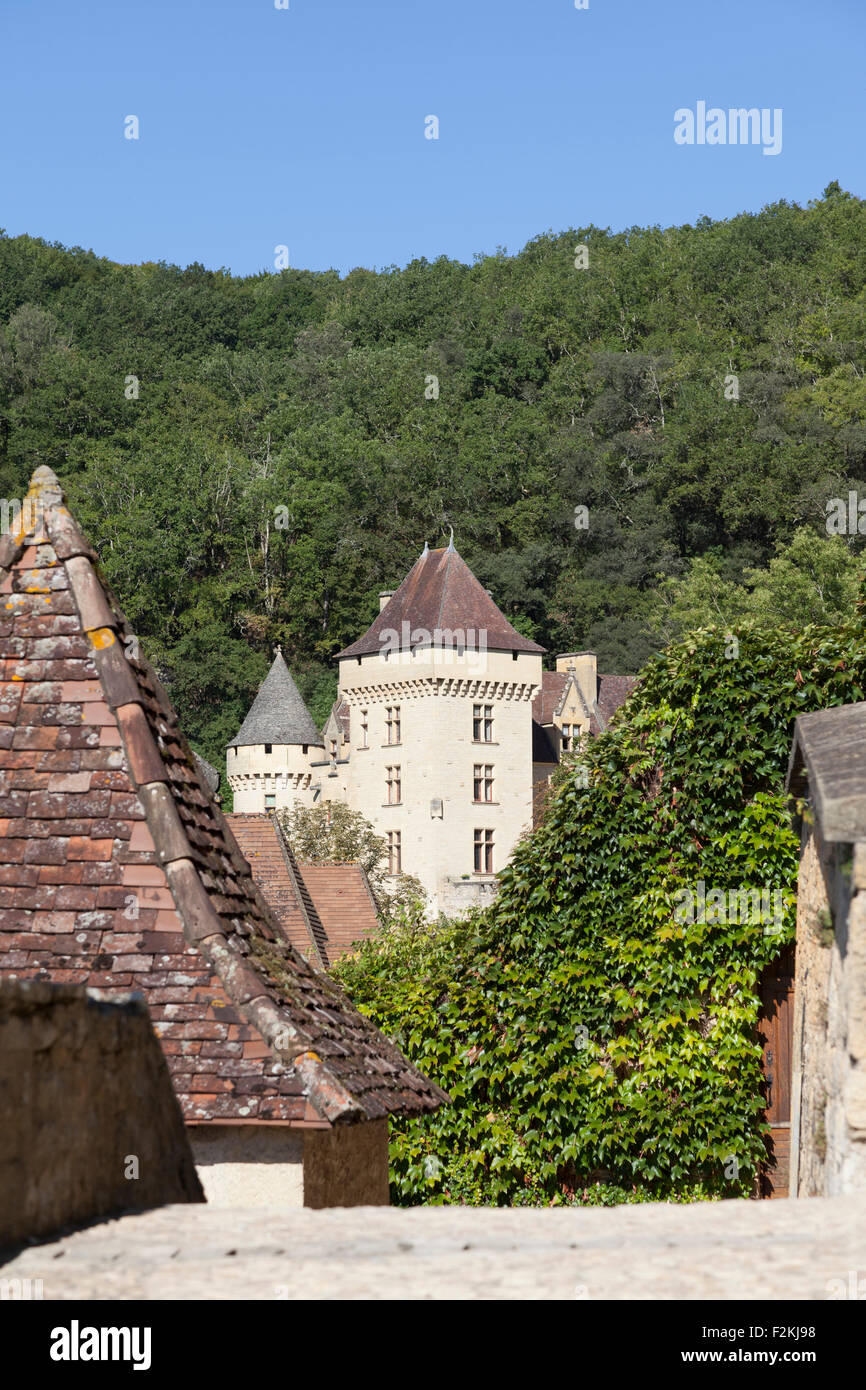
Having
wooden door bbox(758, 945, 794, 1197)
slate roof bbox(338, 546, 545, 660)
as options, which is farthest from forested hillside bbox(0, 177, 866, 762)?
wooden door bbox(758, 945, 794, 1197)

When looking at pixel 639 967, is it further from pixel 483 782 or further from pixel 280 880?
pixel 483 782

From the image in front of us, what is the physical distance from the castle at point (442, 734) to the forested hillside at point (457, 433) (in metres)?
12.4

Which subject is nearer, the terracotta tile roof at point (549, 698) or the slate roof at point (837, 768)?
the slate roof at point (837, 768)

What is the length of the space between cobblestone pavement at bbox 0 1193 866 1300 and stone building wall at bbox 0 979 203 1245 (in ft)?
0.38

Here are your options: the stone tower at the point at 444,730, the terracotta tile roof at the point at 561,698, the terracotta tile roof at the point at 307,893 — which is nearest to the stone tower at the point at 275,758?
the stone tower at the point at 444,730

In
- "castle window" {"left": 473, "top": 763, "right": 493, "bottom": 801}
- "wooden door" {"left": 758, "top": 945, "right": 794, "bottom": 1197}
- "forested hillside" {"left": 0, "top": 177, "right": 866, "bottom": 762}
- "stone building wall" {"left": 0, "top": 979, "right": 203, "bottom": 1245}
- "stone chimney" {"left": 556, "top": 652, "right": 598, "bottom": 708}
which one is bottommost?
"wooden door" {"left": 758, "top": 945, "right": 794, "bottom": 1197}

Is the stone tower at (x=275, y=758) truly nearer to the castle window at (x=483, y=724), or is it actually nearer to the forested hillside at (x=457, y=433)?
the forested hillside at (x=457, y=433)

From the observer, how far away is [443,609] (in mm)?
60312

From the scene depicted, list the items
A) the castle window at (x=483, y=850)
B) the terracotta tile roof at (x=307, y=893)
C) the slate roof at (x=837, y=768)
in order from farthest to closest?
the castle window at (x=483, y=850) < the terracotta tile roof at (x=307, y=893) < the slate roof at (x=837, y=768)

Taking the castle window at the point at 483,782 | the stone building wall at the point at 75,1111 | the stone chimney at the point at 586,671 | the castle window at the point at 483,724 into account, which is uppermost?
the stone chimney at the point at 586,671

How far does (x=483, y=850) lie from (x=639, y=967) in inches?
1965

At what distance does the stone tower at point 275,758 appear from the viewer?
218ft

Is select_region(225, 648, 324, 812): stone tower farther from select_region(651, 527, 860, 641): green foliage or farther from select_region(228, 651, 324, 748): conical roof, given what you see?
select_region(651, 527, 860, 641): green foliage

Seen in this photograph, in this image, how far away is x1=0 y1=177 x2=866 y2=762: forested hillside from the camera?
7762 centimetres
